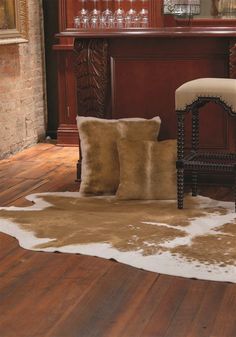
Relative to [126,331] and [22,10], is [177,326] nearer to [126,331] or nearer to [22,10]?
[126,331]

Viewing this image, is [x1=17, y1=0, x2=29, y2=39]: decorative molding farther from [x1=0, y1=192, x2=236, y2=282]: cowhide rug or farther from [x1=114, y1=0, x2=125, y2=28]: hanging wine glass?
[x1=0, y1=192, x2=236, y2=282]: cowhide rug

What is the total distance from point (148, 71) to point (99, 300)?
8.17 ft

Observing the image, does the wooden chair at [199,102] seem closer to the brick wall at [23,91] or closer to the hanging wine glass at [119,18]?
the hanging wine glass at [119,18]

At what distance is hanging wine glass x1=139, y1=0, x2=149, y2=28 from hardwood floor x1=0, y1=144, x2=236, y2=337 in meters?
3.04

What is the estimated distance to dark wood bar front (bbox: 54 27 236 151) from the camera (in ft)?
17.0

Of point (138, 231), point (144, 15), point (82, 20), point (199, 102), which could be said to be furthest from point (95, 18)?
point (138, 231)

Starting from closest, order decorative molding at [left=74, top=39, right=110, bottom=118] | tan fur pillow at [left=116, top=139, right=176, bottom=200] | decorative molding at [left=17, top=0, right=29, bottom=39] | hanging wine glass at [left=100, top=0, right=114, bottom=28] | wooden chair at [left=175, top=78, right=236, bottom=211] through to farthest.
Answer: wooden chair at [left=175, top=78, right=236, bottom=211], tan fur pillow at [left=116, top=139, right=176, bottom=200], decorative molding at [left=74, top=39, right=110, bottom=118], hanging wine glass at [left=100, top=0, right=114, bottom=28], decorative molding at [left=17, top=0, right=29, bottom=39]

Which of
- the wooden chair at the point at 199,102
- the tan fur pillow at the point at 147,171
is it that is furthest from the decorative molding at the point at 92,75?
the wooden chair at the point at 199,102

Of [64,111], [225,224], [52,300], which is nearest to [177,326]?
[52,300]

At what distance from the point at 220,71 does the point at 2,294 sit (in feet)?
8.50

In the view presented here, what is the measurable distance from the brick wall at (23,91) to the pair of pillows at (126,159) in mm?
1697

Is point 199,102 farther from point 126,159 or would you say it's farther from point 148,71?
point 148,71

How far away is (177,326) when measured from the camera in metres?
2.90

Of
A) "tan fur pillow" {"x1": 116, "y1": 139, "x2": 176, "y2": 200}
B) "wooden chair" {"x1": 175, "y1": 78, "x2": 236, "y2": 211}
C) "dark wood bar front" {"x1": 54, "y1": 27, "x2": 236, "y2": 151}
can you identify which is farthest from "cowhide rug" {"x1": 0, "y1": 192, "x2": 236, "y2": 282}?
"dark wood bar front" {"x1": 54, "y1": 27, "x2": 236, "y2": 151}
